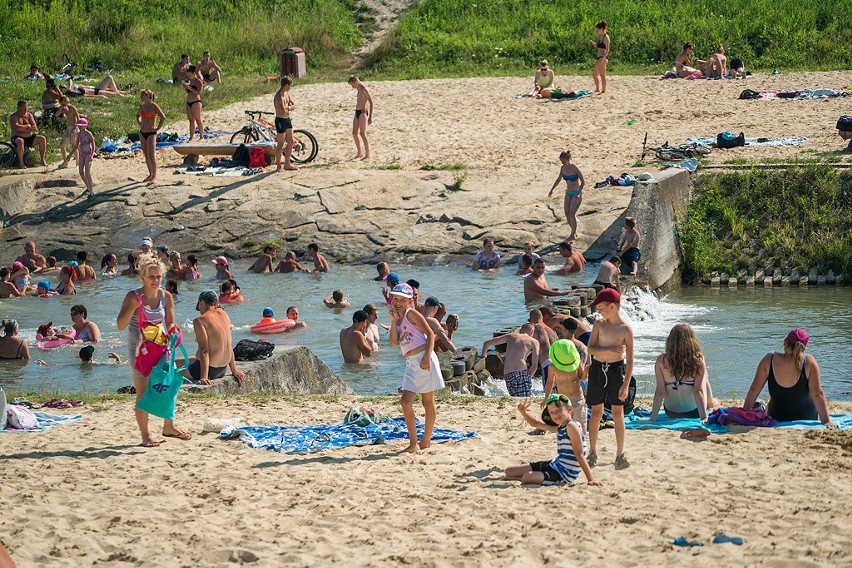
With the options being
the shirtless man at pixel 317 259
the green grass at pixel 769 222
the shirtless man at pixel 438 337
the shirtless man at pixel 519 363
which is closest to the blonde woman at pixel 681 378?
the shirtless man at pixel 519 363

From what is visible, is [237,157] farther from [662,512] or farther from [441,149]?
[662,512]

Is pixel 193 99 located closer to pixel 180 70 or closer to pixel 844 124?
pixel 180 70

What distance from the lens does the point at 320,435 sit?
9.62m

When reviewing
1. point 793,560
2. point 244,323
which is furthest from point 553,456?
point 244,323

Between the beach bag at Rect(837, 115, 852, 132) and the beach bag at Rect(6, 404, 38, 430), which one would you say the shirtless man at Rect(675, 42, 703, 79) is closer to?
the beach bag at Rect(837, 115, 852, 132)

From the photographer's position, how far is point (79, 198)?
77.9 feet

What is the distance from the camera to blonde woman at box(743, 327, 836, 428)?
968cm

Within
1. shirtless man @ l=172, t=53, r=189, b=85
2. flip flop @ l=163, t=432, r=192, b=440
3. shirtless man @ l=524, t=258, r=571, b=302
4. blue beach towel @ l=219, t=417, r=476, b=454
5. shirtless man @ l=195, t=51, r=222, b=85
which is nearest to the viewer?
blue beach towel @ l=219, t=417, r=476, b=454

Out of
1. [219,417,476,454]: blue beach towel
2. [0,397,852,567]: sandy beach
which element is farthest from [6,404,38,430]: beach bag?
[219,417,476,454]: blue beach towel

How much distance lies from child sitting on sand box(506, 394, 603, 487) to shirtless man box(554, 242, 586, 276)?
1158 centimetres

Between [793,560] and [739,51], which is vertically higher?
[739,51]

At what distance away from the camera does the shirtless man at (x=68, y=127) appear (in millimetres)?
24359

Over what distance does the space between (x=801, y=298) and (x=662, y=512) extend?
12.5m

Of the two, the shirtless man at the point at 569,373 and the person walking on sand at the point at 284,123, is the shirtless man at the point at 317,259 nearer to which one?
the person walking on sand at the point at 284,123
